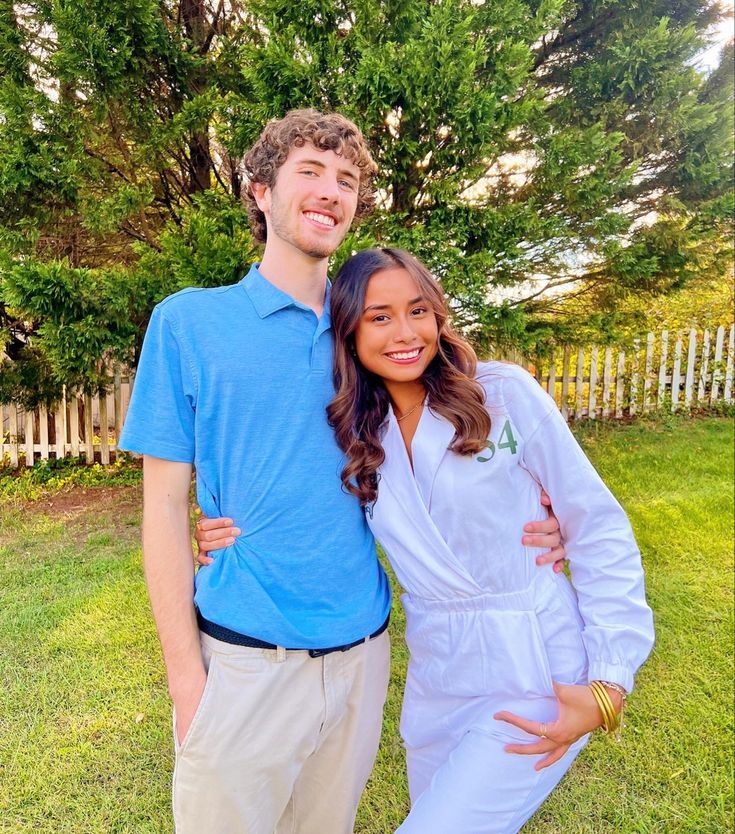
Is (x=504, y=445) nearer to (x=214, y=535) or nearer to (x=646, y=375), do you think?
(x=214, y=535)

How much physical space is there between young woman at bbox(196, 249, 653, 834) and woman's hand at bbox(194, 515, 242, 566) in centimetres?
35

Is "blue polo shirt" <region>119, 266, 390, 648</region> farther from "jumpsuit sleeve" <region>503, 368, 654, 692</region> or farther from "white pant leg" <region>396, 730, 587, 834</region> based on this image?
"jumpsuit sleeve" <region>503, 368, 654, 692</region>

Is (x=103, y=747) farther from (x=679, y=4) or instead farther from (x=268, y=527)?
(x=679, y=4)

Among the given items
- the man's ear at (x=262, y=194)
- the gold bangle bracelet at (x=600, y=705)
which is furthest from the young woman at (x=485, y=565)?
the man's ear at (x=262, y=194)

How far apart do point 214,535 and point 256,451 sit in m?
0.27

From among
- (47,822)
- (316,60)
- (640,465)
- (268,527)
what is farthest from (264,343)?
(640,465)

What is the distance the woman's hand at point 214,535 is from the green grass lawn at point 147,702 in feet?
5.25

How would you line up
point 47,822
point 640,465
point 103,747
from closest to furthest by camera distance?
point 47,822 < point 103,747 < point 640,465

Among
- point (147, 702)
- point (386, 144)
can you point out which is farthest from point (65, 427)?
point (386, 144)

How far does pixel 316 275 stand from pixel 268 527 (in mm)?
785

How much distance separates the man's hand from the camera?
160cm

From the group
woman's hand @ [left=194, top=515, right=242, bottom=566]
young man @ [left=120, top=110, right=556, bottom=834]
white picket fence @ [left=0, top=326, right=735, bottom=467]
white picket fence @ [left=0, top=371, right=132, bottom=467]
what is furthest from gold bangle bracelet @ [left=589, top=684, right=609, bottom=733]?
white picket fence @ [left=0, top=371, right=132, bottom=467]

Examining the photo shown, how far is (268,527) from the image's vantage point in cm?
160

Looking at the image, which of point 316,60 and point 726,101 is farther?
point 726,101
